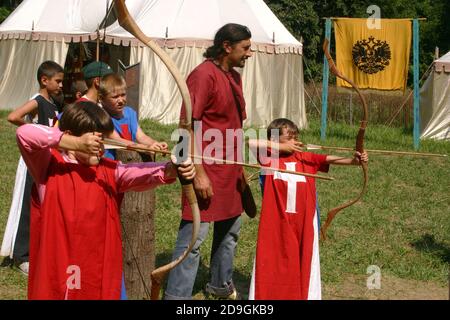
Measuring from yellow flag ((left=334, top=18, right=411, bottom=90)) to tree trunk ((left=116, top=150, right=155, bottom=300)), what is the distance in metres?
9.26

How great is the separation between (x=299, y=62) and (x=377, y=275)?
11196 millimetres

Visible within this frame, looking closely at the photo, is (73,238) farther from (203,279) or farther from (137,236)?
(203,279)

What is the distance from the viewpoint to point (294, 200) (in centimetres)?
406

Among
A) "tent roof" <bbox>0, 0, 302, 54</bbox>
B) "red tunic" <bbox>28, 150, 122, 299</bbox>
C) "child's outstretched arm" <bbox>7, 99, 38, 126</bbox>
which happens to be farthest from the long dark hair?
"tent roof" <bbox>0, 0, 302, 54</bbox>

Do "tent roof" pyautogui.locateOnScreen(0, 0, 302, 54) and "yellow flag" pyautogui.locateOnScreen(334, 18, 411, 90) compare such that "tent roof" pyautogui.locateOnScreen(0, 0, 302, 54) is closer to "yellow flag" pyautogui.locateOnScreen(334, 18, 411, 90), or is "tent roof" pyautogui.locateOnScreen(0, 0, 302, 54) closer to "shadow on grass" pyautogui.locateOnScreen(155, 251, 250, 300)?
"yellow flag" pyautogui.locateOnScreen(334, 18, 411, 90)

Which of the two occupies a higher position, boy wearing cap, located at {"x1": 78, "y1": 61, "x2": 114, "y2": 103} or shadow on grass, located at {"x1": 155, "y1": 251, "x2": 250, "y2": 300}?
boy wearing cap, located at {"x1": 78, "y1": 61, "x2": 114, "y2": 103}

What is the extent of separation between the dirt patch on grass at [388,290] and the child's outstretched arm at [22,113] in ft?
7.46

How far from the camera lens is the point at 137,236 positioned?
4254 millimetres

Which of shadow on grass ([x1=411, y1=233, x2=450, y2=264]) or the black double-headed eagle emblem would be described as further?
the black double-headed eagle emblem

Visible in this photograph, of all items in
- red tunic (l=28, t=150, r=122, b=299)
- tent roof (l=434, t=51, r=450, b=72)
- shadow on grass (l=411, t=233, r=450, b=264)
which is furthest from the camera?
tent roof (l=434, t=51, r=450, b=72)

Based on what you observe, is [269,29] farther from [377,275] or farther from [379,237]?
[377,275]

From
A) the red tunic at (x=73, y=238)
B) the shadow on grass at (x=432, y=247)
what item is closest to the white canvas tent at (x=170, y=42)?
the shadow on grass at (x=432, y=247)

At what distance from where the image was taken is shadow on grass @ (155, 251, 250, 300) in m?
4.89

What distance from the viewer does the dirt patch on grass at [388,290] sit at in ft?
16.3
